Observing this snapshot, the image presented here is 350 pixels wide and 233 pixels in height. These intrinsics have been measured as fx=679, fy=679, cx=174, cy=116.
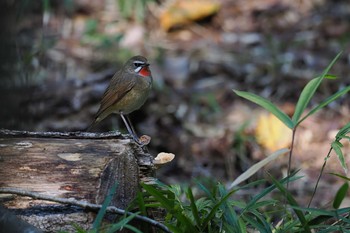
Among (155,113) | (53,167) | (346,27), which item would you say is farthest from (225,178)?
(346,27)

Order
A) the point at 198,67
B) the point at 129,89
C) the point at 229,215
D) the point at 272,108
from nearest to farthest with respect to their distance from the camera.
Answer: the point at 229,215 < the point at 272,108 < the point at 129,89 < the point at 198,67

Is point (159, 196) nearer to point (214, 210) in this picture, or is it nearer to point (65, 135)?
point (214, 210)

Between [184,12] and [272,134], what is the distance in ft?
12.6

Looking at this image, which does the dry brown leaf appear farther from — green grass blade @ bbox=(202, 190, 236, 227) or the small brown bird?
the small brown bird

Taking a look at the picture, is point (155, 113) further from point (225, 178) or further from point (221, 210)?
point (221, 210)

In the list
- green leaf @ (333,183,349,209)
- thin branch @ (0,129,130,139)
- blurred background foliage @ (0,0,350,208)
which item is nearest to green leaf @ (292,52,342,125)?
green leaf @ (333,183,349,209)

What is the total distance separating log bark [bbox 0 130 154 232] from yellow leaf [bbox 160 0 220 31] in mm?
6826

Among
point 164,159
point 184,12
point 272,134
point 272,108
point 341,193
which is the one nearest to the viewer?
point 341,193

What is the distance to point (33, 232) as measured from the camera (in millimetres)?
3410

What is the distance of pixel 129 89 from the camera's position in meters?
6.13

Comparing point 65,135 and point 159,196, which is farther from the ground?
point 65,135

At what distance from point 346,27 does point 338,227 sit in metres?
7.23

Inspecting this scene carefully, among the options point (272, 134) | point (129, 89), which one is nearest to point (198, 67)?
point (272, 134)

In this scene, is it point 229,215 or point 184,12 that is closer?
point 229,215
